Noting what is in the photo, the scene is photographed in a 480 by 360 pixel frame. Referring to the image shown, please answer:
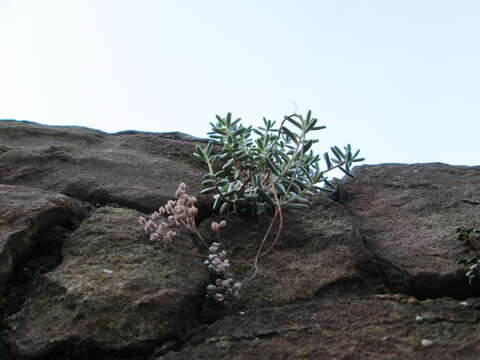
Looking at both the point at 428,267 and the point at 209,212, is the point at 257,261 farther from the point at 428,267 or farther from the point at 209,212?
the point at 428,267

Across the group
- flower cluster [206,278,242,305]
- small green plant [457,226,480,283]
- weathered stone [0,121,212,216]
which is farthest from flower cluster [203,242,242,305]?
small green plant [457,226,480,283]

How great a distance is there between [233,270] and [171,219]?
33cm

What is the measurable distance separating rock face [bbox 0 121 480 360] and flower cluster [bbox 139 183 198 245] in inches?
2.3

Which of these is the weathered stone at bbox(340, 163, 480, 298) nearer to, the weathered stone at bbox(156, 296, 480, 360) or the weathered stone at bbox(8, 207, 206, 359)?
the weathered stone at bbox(156, 296, 480, 360)

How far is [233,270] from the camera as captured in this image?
2.41 metres

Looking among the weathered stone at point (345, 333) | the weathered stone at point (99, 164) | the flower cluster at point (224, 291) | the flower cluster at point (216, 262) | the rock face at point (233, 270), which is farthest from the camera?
the weathered stone at point (99, 164)

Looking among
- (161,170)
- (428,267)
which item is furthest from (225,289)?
(161,170)

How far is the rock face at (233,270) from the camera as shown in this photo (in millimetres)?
1949

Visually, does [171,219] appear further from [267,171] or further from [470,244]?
[470,244]

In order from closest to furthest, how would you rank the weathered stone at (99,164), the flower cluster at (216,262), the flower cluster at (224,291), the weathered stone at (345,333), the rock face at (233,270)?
the weathered stone at (345,333) → the rock face at (233,270) → the flower cluster at (224,291) → the flower cluster at (216,262) → the weathered stone at (99,164)

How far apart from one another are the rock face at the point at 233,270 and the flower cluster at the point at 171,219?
0.20 feet

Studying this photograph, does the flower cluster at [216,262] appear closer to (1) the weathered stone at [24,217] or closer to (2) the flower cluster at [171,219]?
(2) the flower cluster at [171,219]

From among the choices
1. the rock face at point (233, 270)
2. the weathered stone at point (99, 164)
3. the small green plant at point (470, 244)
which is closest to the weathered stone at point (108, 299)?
the rock face at point (233, 270)

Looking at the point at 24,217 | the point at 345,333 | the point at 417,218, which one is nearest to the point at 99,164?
the point at 24,217
